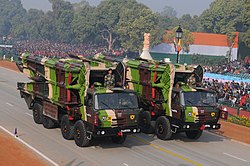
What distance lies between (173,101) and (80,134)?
179 inches

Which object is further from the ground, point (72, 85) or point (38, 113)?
point (72, 85)

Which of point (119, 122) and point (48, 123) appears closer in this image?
point (119, 122)

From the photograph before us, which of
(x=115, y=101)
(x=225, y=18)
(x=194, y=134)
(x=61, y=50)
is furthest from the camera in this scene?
(x=225, y=18)

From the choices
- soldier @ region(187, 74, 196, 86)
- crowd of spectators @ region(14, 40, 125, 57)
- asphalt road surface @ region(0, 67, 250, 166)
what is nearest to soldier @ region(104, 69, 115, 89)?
asphalt road surface @ region(0, 67, 250, 166)

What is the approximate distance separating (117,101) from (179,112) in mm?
3120

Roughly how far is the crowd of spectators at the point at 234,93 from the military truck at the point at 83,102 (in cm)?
1306

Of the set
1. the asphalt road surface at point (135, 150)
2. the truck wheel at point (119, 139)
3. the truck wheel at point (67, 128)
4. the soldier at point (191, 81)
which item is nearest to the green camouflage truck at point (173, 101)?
the soldier at point (191, 81)

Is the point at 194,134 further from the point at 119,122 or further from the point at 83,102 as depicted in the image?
the point at 83,102

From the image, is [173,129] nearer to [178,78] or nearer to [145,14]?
[178,78]

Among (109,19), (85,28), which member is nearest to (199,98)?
(109,19)

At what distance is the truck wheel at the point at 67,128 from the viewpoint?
765 inches

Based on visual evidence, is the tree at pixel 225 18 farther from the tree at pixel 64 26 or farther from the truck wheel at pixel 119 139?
the truck wheel at pixel 119 139

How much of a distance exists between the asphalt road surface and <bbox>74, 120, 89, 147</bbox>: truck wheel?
25cm

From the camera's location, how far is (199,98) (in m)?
20.2
